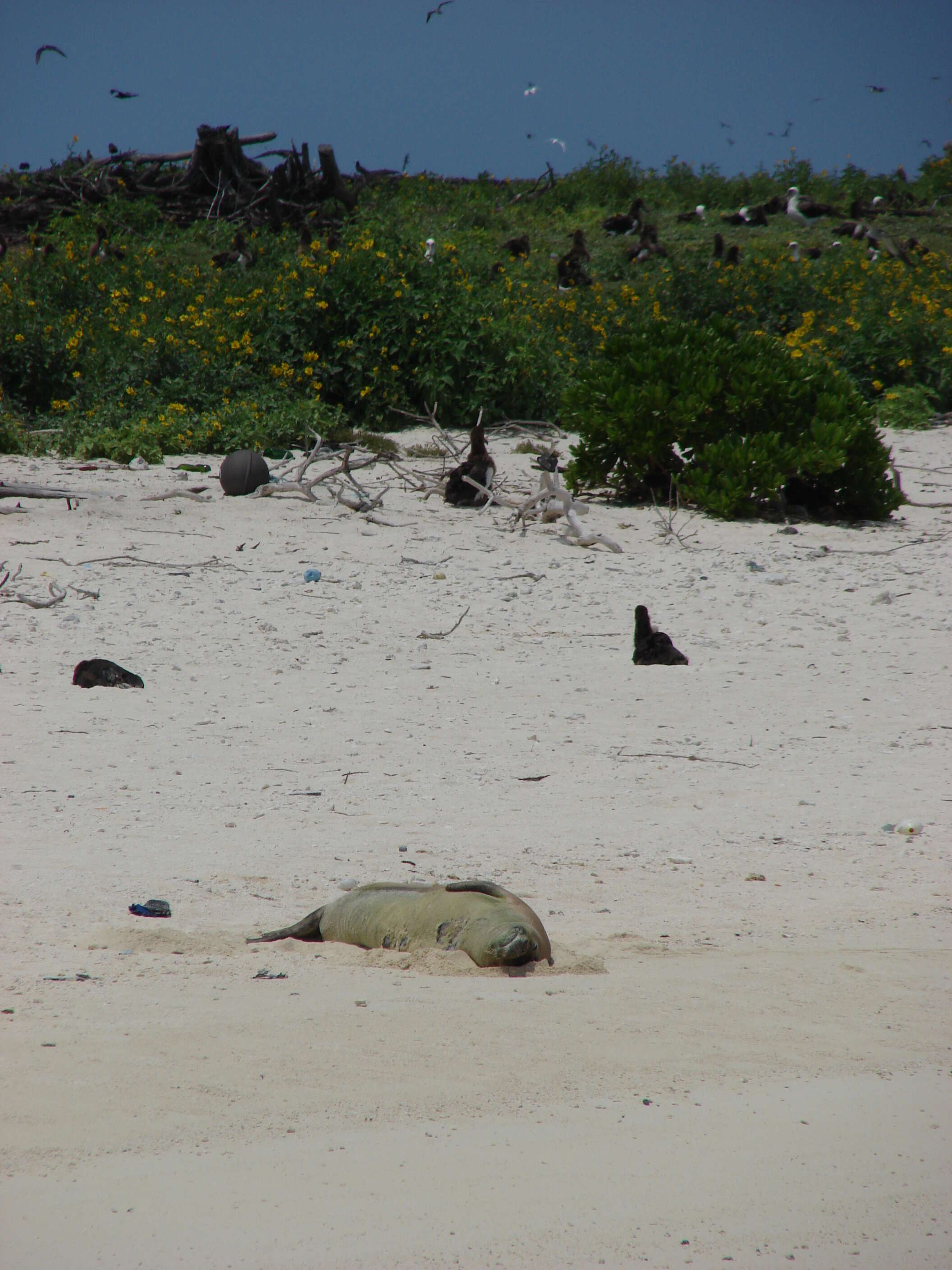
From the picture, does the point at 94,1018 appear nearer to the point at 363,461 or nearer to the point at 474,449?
the point at 474,449

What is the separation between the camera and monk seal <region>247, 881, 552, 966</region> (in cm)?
287

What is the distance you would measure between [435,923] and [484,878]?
1.97ft

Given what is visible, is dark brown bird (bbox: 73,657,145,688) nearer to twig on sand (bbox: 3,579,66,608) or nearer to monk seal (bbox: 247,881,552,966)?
twig on sand (bbox: 3,579,66,608)

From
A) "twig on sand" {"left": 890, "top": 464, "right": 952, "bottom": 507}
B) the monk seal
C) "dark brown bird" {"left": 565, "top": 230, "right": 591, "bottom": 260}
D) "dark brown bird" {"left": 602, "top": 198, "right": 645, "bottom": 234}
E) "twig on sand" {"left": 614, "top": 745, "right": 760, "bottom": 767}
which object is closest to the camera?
the monk seal

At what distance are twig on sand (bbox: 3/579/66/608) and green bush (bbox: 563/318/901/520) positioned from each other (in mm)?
5004

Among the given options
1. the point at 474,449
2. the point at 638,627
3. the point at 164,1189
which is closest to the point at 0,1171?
the point at 164,1189

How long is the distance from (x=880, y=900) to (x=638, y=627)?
9.66 feet

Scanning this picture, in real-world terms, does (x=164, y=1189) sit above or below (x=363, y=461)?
below

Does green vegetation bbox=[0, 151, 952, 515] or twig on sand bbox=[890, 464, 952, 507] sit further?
green vegetation bbox=[0, 151, 952, 515]

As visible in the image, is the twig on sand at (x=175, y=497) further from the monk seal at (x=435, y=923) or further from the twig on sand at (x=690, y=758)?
the monk seal at (x=435, y=923)

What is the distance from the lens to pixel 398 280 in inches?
501

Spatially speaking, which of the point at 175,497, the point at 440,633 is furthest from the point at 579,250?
the point at 440,633

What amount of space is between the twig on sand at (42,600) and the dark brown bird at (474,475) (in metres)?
3.99

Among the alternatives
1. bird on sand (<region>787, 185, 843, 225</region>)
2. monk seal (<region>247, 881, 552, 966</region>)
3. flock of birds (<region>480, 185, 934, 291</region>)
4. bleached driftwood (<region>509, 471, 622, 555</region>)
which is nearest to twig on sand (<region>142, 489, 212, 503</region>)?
bleached driftwood (<region>509, 471, 622, 555</region>)
